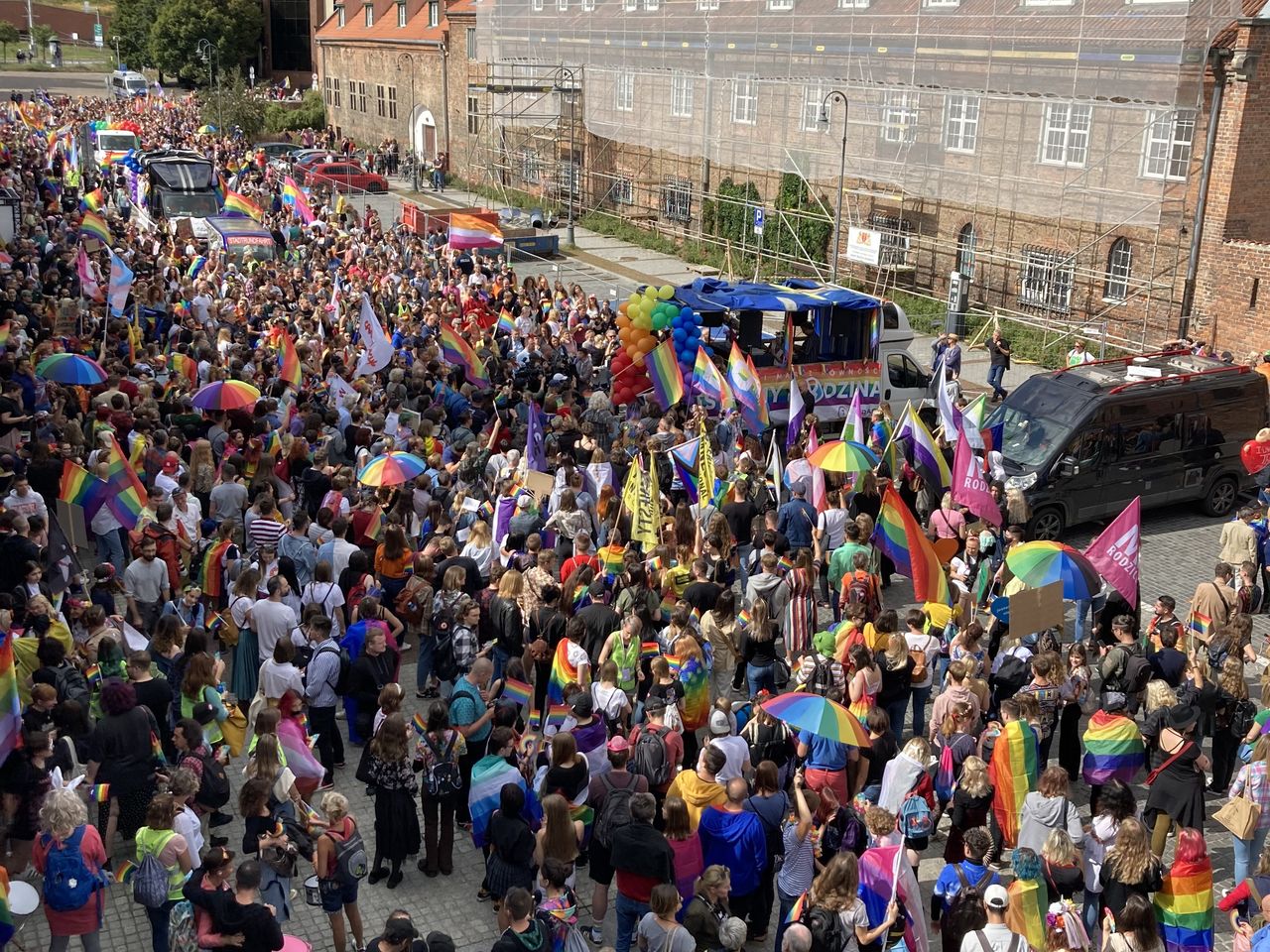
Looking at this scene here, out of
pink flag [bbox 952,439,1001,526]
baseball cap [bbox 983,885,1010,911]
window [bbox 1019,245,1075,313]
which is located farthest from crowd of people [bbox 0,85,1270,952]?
window [bbox 1019,245,1075,313]

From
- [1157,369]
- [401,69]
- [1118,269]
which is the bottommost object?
[1157,369]

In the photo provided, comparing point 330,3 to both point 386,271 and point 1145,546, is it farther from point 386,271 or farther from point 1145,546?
point 1145,546

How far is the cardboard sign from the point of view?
9.54 m

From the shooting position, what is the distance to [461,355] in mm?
17656

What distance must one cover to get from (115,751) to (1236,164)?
21.0m

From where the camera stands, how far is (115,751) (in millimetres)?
8070

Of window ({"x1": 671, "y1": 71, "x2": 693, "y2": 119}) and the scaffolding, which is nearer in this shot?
the scaffolding

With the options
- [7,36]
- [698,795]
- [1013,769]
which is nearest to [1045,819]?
[1013,769]

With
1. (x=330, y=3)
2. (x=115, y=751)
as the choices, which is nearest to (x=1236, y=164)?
(x=115, y=751)

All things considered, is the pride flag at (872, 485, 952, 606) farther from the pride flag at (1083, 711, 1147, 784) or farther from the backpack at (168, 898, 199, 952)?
the backpack at (168, 898, 199, 952)

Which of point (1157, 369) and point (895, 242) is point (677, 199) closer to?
point (895, 242)

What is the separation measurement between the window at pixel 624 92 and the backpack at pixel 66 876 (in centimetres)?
3495

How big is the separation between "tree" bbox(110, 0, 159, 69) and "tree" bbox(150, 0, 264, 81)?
226 inches

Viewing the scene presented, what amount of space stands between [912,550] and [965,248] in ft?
59.7
